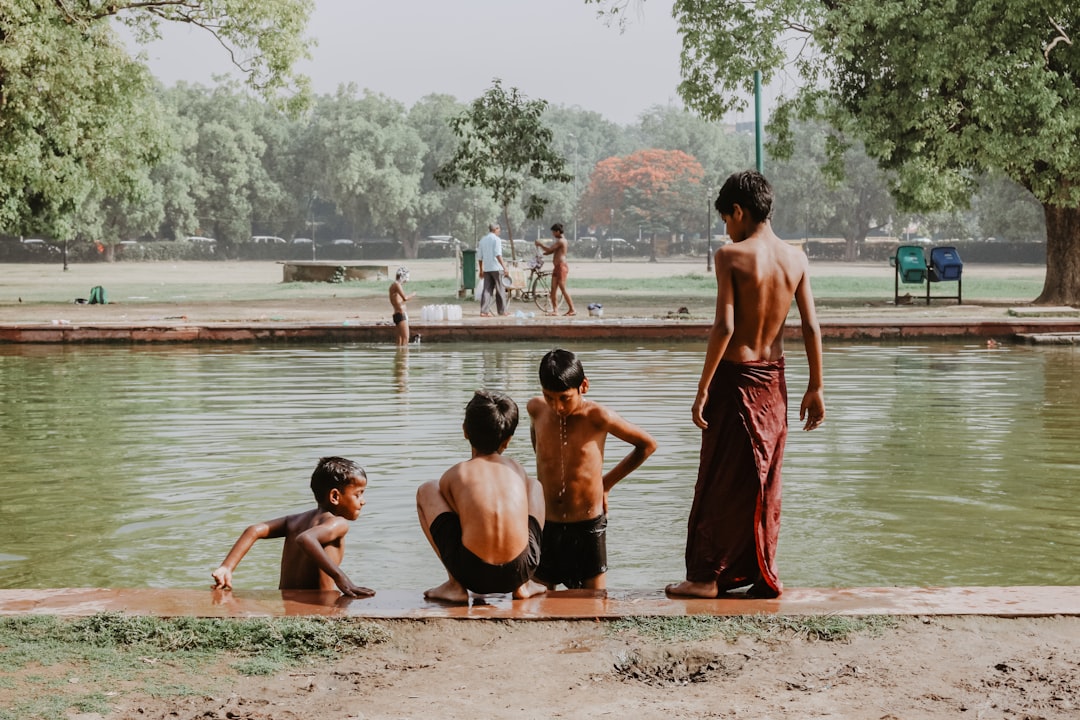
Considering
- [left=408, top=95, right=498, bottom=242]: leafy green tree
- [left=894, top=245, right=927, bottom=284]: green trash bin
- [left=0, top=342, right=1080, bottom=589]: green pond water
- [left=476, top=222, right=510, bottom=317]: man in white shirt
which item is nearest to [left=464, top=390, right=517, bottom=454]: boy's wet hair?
[left=0, top=342, right=1080, bottom=589]: green pond water

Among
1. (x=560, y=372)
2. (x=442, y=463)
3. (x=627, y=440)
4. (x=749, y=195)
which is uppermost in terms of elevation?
(x=749, y=195)

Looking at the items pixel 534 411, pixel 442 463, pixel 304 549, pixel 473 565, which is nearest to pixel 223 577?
pixel 304 549

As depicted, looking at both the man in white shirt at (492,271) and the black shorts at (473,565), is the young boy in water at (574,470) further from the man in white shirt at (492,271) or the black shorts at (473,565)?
the man in white shirt at (492,271)

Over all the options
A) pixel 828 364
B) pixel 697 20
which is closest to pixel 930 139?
pixel 697 20

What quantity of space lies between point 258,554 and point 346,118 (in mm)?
82772

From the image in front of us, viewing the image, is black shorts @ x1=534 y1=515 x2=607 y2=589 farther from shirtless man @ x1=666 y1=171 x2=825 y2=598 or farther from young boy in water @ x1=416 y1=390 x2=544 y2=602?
shirtless man @ x1=666 y1=171 x2=825 y2=598

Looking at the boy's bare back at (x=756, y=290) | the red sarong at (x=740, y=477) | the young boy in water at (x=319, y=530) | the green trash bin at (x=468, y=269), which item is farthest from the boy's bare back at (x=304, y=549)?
the green trash bin at (x=468, y=269)

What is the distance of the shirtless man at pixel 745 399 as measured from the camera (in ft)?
17.5

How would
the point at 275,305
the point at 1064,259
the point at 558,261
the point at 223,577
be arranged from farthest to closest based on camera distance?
the point at 275,305 < the point at 1064,259 < the point at 558,261 < the point at 223,577

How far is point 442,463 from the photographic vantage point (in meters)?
10.1

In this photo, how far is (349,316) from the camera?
24531 mm

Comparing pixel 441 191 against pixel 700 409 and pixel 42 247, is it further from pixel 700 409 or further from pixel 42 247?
pixel 700 409

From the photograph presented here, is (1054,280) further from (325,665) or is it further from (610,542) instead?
(325,665)

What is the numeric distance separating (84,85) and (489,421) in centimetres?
2195
